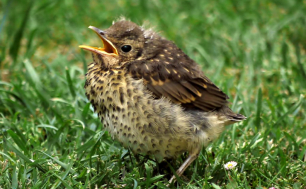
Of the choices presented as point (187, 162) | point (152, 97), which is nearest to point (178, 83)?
point (152, 97)

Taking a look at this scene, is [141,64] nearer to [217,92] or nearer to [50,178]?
[217,92]

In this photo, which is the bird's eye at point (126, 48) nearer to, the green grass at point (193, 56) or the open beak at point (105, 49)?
the open beak at point (105, 49)

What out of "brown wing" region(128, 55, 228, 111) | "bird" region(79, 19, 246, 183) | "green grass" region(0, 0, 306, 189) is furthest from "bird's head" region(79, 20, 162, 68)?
"green grass" region(0, 0, 306, 189)

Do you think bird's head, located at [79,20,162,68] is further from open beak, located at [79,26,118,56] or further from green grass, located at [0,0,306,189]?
green grass, located at [0,0,306,189]

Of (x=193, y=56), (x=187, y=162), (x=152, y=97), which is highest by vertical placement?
(x=193, y=56)

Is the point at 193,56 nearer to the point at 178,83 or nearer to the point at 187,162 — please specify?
the point at 178,83

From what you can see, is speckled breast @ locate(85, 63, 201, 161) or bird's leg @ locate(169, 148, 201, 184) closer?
speckled breast @ locate(85, 63, 201, 161)

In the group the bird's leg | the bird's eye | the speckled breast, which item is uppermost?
the bird's eye

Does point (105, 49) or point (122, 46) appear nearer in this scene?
point (122, 46)
